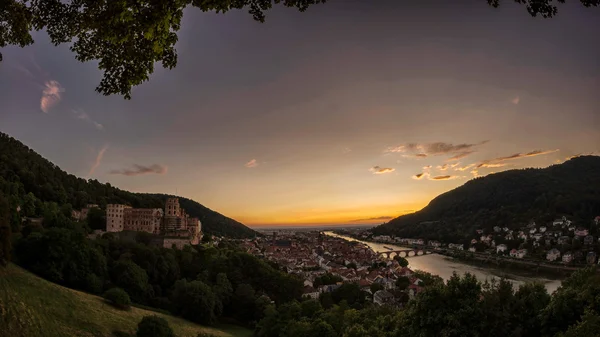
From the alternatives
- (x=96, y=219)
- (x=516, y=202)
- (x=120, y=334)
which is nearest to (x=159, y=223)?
(x=96, y=219)

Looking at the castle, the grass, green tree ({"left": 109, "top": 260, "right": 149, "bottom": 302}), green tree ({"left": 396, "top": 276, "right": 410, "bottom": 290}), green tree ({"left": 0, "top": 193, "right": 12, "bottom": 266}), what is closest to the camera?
the grass

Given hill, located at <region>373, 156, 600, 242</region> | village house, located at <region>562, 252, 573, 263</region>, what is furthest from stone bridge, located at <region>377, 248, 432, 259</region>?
village house, located at <region>562, 252, 573, 263</region>

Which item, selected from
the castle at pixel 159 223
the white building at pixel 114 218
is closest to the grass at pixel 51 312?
the castle at pixel 159 223

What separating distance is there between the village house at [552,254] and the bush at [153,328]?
7289cm

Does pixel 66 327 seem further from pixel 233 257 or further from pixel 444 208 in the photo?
pixel 444 208

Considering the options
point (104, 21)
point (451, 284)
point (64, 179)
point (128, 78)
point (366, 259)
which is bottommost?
point (366, 259)

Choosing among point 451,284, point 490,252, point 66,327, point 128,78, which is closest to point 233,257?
point 66,327

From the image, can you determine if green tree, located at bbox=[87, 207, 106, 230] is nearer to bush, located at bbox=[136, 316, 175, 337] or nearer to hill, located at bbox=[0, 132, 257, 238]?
hill, located at bbox=[0, 132, 257, 238]

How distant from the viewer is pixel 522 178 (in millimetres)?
130625

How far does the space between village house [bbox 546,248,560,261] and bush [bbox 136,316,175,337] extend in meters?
72.9

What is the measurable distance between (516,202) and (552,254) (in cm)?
5171

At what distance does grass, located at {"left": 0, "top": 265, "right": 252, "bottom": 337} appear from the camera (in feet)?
41.6

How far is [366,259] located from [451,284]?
5882 centimetres

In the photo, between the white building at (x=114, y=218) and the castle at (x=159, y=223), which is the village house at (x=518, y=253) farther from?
the white building at (x=114, y=218)
